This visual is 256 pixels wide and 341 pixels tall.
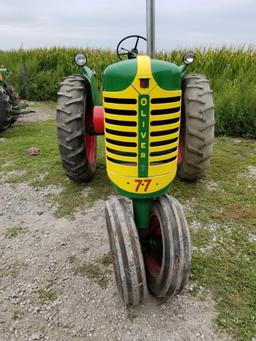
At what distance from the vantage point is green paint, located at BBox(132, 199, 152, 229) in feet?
6.56

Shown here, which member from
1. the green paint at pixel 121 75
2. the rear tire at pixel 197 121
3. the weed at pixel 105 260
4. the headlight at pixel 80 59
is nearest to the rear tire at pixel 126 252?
the weed at pixel 105 260

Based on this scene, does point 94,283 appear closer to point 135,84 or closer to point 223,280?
point 223,280

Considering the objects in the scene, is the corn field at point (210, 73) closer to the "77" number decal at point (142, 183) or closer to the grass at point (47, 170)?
the grass at point (47, 170)

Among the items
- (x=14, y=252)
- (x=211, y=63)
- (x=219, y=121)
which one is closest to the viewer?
(x=14, y=252)

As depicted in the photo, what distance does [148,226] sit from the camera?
2094 mm

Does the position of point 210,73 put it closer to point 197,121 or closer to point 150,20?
point 197,121

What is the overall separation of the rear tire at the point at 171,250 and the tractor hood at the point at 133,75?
672 millimetres

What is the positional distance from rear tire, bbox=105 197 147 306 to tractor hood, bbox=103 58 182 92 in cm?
68

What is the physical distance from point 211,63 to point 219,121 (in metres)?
2.24

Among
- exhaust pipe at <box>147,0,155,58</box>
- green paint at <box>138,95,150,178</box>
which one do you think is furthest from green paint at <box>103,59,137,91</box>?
exhaust pipe at <box>147,0,155,58</box>

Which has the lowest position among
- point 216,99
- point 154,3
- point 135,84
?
point 216,99

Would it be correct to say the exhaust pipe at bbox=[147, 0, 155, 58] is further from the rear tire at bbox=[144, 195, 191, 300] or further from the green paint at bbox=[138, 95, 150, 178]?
the rear tire at bbox=[144, 195, 191, 300]

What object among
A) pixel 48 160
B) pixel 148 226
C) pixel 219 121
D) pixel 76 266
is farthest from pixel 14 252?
pixel 219 121

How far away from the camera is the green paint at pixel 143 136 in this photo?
1730 millimetres
